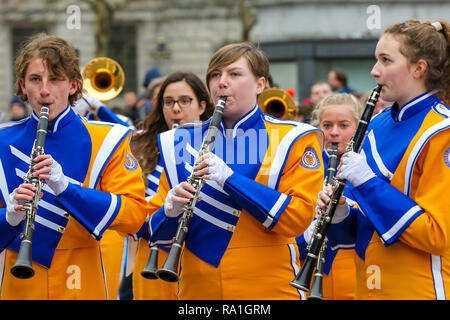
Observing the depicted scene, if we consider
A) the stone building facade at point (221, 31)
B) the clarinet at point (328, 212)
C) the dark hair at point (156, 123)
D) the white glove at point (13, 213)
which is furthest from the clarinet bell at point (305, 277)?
the stone building facade at point (221, 31)

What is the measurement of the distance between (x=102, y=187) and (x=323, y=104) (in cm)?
218

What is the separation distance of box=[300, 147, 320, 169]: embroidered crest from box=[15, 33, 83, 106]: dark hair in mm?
1204

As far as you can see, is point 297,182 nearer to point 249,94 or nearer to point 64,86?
point 249,94

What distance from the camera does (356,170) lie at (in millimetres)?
4219

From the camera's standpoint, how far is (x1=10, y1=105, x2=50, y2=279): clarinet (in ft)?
13.7

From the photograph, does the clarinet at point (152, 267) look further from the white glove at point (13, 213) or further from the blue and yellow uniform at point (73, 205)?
the white glove at point (13, 213)

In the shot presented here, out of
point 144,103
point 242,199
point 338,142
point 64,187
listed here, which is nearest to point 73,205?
point 64,187

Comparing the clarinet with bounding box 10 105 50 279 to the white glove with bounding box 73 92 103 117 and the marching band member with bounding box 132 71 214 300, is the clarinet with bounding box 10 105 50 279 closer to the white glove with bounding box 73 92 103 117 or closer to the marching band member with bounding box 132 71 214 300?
the marching band member with bounding box 132 71 214 300

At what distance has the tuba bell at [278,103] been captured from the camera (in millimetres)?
7016

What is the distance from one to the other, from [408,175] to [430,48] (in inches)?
23.9

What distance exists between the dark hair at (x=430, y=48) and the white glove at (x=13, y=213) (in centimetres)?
189

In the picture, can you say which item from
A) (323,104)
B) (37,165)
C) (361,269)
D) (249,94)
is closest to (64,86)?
(37,165)

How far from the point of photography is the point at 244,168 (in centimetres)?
451

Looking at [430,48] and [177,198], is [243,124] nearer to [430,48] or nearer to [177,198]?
[177,198]
